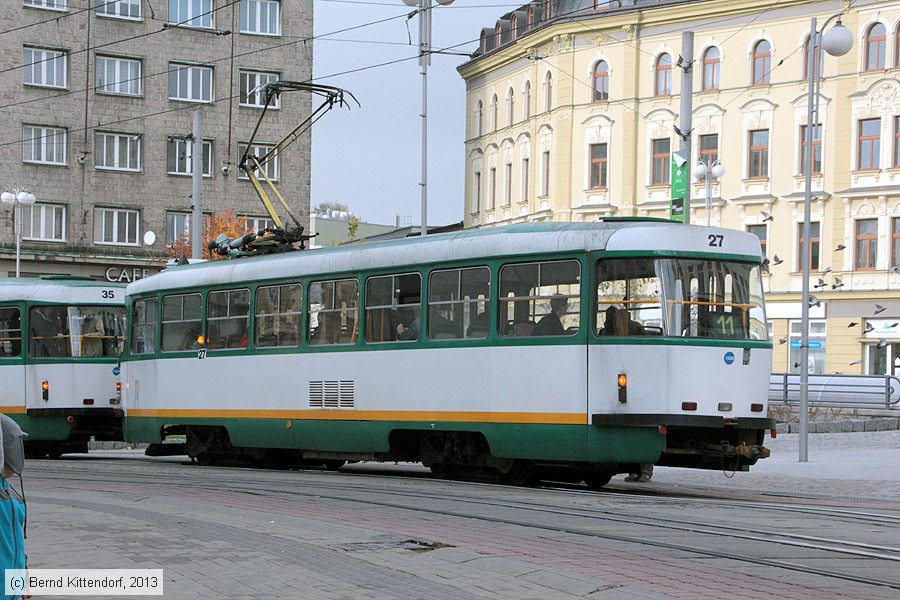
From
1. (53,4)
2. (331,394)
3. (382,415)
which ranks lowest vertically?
(382,415)

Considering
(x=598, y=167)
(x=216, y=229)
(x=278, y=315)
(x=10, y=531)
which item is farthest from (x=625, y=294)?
(x=598, y=167)

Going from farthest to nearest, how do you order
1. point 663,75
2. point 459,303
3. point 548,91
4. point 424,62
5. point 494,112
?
1. point 494,112
2. point 548,91
3. point 663,75
4. point 424,62
5. point 459,303

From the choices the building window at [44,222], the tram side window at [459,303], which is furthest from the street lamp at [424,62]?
the building window at [44,222]

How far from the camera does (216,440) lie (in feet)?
75.8

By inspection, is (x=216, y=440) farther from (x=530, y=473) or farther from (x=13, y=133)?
(x=13, y=133)

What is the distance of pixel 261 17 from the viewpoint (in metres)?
60.3

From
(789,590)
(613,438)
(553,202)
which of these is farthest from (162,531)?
(553,202)

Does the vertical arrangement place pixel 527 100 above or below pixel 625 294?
above

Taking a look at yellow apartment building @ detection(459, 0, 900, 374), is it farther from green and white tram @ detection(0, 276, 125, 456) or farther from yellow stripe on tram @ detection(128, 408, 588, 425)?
yellow stripe on tram @ detection(128, 408, 588, 425)

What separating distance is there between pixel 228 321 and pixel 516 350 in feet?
20.4

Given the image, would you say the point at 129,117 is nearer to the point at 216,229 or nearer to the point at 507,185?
the point at 216,229

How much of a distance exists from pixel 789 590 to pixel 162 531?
4.93 meters

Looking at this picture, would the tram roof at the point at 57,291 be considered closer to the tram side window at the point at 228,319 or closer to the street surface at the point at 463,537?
the tram side window at the point at 228,319

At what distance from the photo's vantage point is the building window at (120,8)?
2253 inches
